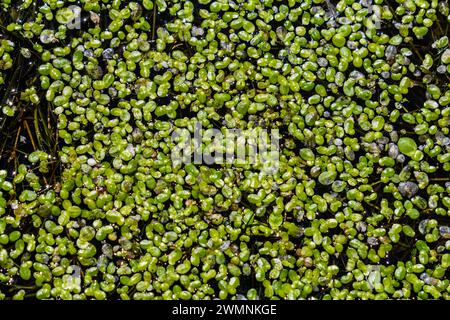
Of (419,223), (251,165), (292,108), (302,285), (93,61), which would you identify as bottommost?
(302,285)

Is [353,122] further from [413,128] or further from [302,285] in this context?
[302,285]

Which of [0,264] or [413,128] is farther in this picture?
[413,128]

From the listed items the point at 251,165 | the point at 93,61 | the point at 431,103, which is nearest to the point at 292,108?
the point at 251,165

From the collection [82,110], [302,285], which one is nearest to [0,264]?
[82,110]

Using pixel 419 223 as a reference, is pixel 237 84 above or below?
above

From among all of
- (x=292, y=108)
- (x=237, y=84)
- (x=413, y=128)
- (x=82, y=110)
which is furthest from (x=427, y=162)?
(x=82, y=110)

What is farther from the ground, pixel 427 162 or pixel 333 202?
pixel 427 162

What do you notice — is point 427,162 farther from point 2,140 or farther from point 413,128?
point 2,140

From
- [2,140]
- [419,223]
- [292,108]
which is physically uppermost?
[292,108]

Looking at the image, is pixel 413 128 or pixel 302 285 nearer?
pixel 302 285
